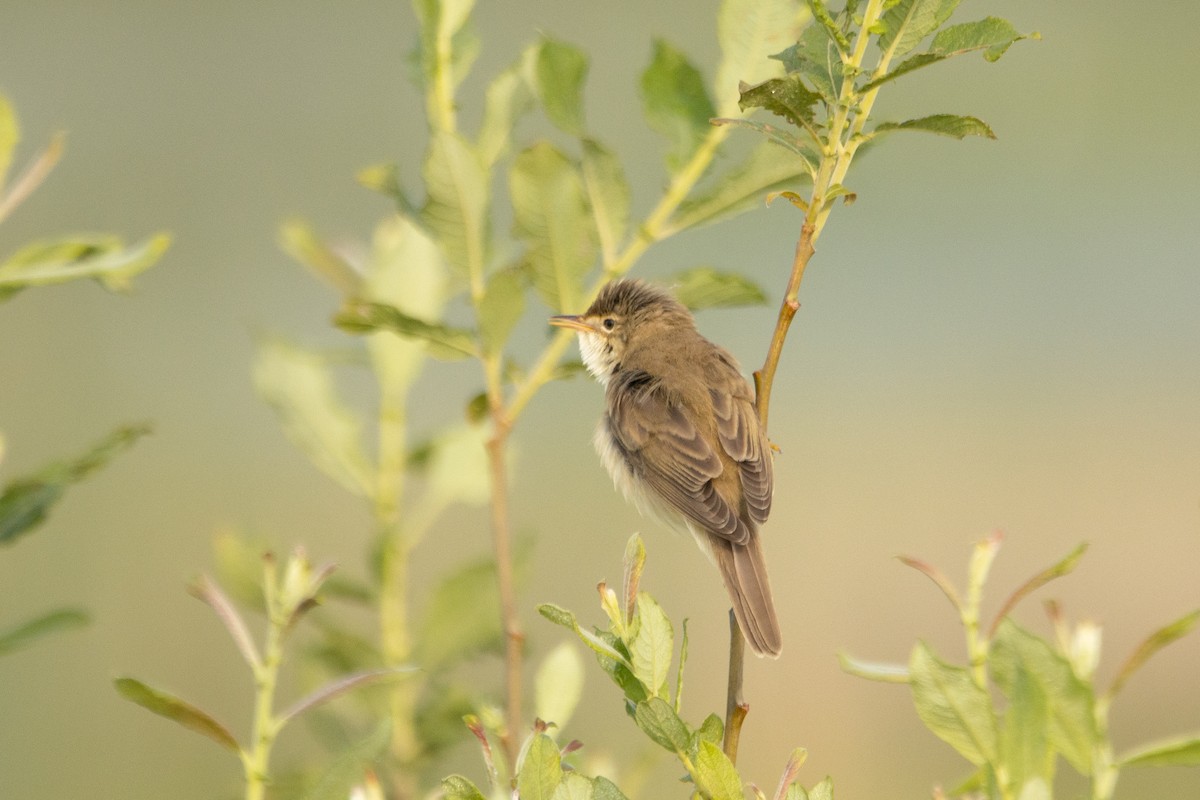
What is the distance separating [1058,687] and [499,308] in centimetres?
91

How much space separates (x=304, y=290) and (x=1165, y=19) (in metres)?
5.67

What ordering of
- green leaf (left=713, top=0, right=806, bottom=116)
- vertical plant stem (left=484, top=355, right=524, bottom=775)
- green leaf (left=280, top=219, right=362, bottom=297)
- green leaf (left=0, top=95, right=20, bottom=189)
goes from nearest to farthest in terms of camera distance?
vertical plant stem (left=484, top=355, right=524, bottom=775) → green leaf (left=0, top=95, right=20, bottom=189) → green leaf (left=713, top=0, right=806, bottom=116) → green leaf (left=280, top=219, right=362, bottom=297)

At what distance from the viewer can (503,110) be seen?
1.68 metres

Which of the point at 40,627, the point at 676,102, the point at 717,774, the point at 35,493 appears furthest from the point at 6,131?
the point at 717,774

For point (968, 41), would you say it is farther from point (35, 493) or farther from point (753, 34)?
point (35, 493)

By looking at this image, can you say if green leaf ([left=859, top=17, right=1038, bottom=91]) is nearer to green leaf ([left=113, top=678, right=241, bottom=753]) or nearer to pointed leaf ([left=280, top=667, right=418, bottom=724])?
pointed leaf ([left=280, top=667, right=418, bottom=724])

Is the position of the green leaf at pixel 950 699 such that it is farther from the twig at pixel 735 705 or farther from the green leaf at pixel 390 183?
the green leaf at pixel 390 183

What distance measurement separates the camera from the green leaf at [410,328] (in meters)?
1.53

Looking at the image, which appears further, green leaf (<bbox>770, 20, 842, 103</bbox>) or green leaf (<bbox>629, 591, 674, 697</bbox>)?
green leaf (<bbox>770, 20, 842, 103</bbox>)

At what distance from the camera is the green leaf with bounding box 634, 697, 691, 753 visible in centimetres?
83

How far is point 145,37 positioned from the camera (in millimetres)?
8078

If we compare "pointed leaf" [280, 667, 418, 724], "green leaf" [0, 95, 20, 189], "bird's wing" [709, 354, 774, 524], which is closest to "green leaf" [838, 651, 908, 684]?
"pointed leaf" [280, 667, 418, 724]

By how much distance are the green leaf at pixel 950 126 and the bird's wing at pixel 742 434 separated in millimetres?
1225

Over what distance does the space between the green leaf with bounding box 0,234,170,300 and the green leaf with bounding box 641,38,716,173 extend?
0.62m
